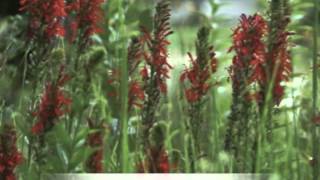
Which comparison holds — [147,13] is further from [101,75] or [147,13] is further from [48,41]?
[48,41]

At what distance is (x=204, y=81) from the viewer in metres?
1.35

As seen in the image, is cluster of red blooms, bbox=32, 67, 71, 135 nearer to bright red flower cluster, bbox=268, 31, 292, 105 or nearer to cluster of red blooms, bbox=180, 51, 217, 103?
cluster of red blooms, bbox=180, 51, 217, 103

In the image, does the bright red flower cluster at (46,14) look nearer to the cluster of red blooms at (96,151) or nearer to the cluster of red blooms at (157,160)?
the cluster of red blooms at (96,151)

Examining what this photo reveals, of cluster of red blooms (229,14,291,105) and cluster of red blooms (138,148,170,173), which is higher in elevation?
cluster of red blooms (229,14,291,105)

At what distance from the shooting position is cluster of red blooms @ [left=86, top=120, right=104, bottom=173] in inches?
54.7

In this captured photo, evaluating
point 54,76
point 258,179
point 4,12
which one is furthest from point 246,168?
point 4,12

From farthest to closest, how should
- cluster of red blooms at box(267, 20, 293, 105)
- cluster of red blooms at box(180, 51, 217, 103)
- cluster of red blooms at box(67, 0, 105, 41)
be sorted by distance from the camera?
cluster of red blooms at box(67, 0, 105, 41) → cluster of red blooms at box(180, 51, 217, 103) → cluster of red blooms at box(267, 20, 293, 105)

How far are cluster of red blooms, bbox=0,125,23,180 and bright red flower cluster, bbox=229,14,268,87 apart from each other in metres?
0.40

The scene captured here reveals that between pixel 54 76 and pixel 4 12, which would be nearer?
pixel 54 76

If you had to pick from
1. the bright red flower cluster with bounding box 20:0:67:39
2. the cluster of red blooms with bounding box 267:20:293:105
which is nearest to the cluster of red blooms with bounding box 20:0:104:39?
the bright red flower cluster with bounding box 20:0:67:39

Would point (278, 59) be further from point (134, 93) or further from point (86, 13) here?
point (86, 13)

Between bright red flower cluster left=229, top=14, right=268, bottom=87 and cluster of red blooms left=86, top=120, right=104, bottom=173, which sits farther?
cluster of red blooms left=86, top=120, right=104, bottom=173

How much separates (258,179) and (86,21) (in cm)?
50

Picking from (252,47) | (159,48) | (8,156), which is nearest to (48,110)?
(8,156)
